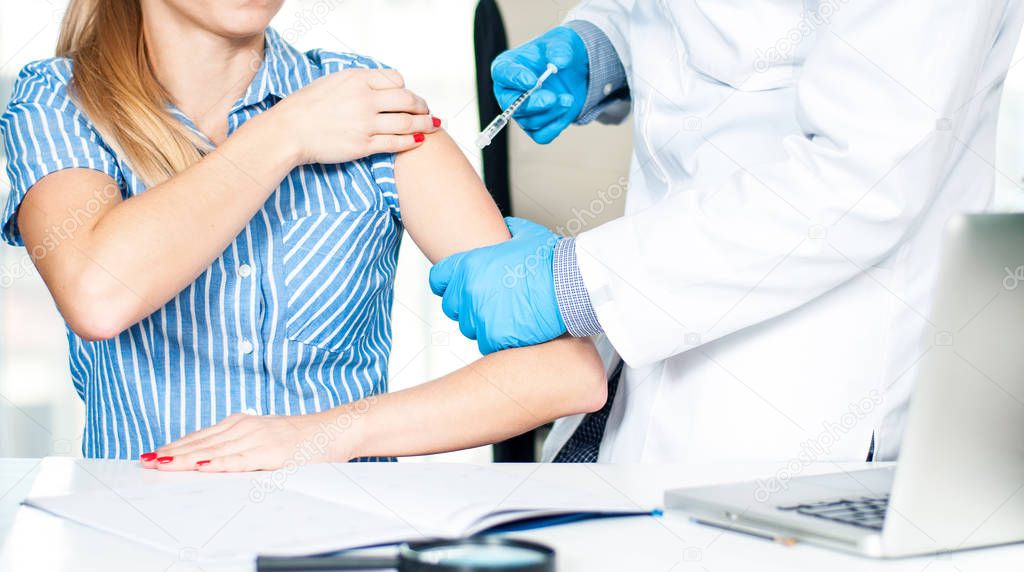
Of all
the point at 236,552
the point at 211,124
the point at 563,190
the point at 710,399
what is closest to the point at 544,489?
the point at 236,552

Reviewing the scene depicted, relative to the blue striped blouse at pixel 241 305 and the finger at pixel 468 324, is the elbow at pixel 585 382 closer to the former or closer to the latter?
the finger at pixel 468 324

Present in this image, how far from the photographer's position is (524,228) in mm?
1413

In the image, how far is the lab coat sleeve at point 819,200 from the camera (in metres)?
0.98

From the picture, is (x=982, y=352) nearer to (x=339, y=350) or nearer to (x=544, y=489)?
(x=544, y=489)

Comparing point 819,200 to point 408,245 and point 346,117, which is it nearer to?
point 346,117

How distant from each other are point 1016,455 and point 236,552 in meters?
0.50

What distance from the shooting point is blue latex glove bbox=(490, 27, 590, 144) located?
160cm

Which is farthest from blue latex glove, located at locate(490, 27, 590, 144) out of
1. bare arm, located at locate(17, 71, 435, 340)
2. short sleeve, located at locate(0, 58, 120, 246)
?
short sleeve, located at locate(0, 58, 120, 246)

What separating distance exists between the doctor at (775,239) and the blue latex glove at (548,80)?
0.89 feet

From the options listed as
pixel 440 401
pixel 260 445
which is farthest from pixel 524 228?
pixel 260 445

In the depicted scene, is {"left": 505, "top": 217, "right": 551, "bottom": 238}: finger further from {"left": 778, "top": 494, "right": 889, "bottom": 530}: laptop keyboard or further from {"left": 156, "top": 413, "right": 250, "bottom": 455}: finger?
{"left": 778, "top": 494, "right": 889, "bottom": 530}: laptop keyboard

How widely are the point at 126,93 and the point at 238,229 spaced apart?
0.28m

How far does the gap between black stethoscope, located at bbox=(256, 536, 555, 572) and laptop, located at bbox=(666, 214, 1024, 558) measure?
0.73 feet

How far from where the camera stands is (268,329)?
134 cm
